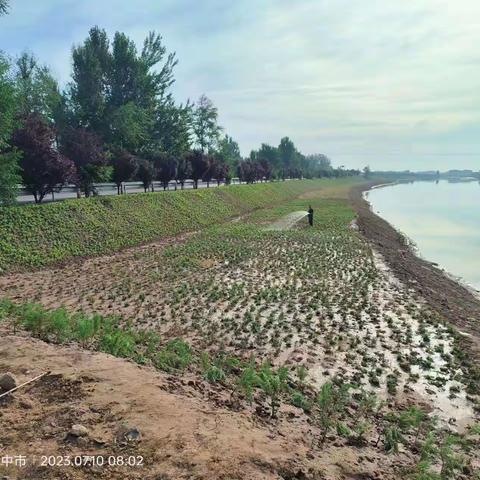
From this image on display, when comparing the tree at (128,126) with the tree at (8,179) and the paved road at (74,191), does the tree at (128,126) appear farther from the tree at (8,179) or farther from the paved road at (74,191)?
the tree at (8,179)

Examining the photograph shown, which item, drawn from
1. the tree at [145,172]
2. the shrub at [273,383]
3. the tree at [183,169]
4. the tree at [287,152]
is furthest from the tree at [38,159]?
the tree at [287,152]

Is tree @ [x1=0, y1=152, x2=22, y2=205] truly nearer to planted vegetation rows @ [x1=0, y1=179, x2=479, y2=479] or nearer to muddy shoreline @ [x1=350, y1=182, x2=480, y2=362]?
planted vegetation rows @ [x1=0, y1=179, x2=479, y2=479]

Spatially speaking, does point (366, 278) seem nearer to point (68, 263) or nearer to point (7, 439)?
point (68, 263)

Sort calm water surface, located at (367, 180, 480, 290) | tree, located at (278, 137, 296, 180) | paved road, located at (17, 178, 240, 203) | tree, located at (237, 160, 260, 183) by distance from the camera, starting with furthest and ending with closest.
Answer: tree, located at (278, 137, 296, 180)
tree, located at (237, 160, 260, 183)
calm water surface, located at (367, 180, 480, 290)
paved road, located at (17, 178, 240, 203)

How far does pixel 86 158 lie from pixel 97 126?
1836cm

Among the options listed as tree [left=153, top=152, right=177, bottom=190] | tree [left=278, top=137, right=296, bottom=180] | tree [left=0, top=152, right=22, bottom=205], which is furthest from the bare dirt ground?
tree [left=278, top=137, right=296, bottom=180]

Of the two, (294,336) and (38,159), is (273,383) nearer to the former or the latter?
(294,336)

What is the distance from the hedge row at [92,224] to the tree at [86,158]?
2.41m

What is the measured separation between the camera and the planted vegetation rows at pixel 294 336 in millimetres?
6477

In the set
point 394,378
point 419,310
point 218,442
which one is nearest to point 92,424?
point 218,442

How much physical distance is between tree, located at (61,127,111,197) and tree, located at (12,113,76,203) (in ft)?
16.1

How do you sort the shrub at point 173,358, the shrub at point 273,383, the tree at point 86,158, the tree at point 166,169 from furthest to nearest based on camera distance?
the tree at point 166,169, the tree at point 86,158, the shrub at point 173,358, the shrub at point 273,383

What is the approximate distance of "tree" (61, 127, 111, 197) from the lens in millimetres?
27969

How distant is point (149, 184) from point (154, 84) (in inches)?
753
